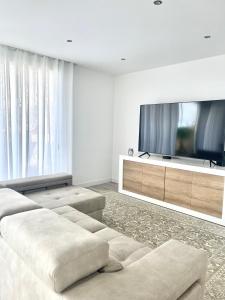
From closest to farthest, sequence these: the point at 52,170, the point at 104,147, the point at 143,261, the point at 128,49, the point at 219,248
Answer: the point at 143,261 → the point at 219,248 → the point at 128,49 → the point at 52,170 → the point at 104,147

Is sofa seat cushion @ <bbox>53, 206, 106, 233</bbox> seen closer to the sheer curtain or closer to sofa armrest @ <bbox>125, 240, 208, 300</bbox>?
sofa armrest @ <bbox>125, 240, 208, 300</bbox>

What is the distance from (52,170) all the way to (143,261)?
11.0 feet

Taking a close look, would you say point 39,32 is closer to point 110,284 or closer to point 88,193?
point 88,193

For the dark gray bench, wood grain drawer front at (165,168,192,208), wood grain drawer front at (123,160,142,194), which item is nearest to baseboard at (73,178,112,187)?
wood grain drawer front at (123,160,142,194)

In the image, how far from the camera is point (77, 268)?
0.97 m

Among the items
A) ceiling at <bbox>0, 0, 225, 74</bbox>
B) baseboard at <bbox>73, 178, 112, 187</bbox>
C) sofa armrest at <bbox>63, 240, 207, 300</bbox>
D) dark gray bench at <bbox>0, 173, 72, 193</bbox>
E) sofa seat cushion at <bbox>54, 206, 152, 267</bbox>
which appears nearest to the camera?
sofa armrest at <bbox>63, 240, 207, 300</bbox>

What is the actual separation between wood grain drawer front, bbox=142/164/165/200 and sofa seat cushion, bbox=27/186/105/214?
4.34 ft

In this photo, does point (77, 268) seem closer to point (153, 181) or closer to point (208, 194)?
point (208, 194)

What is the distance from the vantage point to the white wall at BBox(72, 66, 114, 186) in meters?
4.71

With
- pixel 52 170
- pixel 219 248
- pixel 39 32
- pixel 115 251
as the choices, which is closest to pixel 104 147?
pixel 52 170

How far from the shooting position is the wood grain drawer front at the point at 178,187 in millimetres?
3518

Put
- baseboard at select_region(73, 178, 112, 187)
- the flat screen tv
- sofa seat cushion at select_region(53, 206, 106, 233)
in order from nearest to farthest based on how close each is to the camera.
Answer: sofa seat cushion at select_region(53, 206, 106, 233)
the flat screen tv
baseboard at select_region(73, 178, 112, 187)

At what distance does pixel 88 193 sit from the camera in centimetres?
302

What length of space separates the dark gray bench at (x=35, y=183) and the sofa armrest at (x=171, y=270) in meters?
2.15
